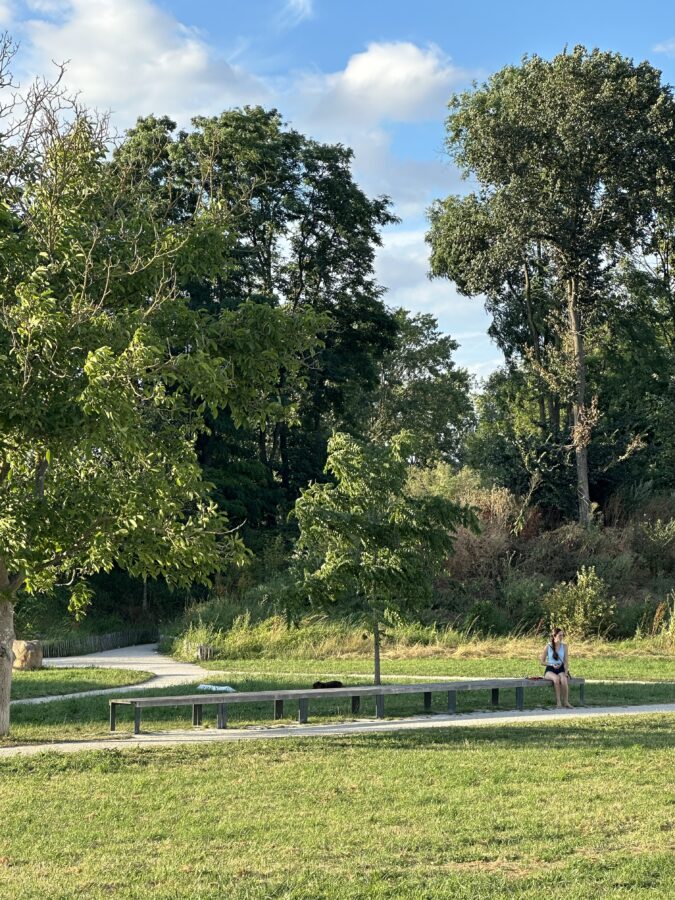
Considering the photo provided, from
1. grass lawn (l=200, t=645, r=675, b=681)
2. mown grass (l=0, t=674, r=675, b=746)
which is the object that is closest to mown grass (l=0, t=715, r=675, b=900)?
mown grass (l=0, t=674, r=675, b=746)

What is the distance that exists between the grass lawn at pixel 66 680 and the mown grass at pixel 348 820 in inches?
304

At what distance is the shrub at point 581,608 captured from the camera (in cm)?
2805

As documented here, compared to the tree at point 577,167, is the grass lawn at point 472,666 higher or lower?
lower

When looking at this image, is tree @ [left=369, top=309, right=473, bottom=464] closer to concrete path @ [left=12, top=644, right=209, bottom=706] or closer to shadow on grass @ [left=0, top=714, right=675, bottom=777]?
concrete path @ [left=12, top=644, right=209, bottom=706]

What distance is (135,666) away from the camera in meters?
25.2

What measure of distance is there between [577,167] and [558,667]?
80.2 feet

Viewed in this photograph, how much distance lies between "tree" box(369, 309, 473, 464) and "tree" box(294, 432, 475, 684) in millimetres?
36282

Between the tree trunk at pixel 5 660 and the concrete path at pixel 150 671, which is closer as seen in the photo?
the tree trunk at pixel 5 660

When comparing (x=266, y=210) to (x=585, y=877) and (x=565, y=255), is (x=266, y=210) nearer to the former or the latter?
(x=565, y=255)

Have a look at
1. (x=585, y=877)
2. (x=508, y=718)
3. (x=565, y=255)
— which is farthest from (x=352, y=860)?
(x=565, y=255)

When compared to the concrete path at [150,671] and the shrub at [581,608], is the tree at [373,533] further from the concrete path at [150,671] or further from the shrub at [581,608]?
the shrub at [581,608]

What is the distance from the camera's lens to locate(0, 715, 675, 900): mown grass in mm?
6520

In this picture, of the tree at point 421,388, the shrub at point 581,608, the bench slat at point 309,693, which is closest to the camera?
the bench slat at point 309,693

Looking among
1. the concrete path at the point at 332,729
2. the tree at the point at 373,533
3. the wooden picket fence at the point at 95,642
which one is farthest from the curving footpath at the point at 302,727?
the wooden picket fence at the point at 95,642
